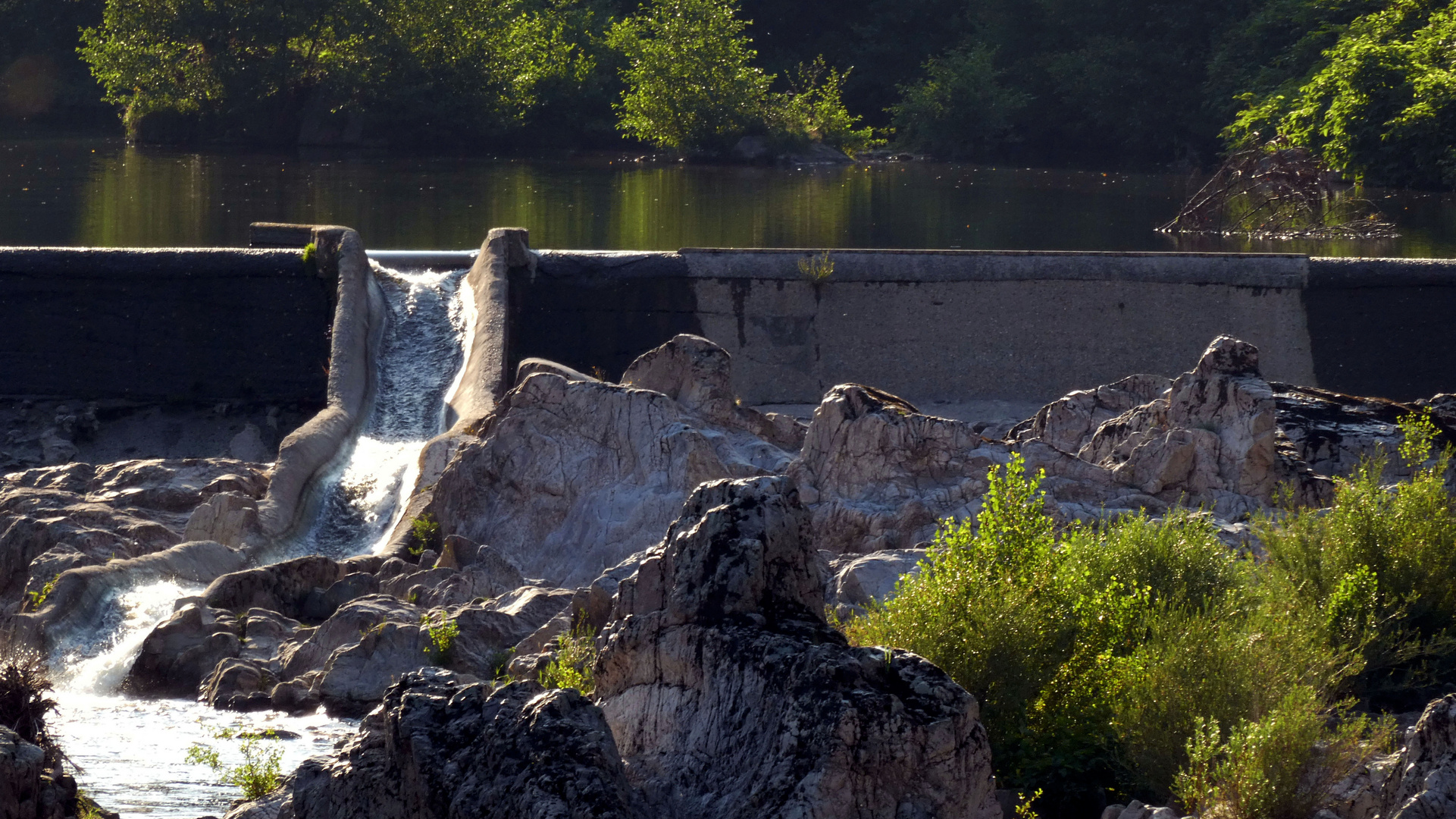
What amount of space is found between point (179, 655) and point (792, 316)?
623cm

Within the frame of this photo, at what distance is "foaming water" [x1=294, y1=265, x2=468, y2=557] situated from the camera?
9188 mm

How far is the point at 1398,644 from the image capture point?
574 cm

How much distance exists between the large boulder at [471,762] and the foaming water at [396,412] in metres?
4.83

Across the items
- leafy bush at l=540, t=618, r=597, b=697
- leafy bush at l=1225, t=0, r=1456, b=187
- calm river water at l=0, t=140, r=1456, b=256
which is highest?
leafy bush at l=1225, t=0, r=1456, b=187

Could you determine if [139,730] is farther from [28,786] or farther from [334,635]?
[28,786]

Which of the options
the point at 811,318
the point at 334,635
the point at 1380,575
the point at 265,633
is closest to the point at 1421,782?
the point at 1380,575

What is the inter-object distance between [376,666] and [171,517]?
2816 mm


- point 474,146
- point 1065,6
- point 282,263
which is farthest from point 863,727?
point 1065,6

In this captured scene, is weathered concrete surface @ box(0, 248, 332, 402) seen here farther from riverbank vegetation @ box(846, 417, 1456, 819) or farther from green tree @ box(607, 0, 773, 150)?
green tree @ box(607, 0, 773, 150)

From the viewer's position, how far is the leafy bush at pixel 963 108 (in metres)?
35.8

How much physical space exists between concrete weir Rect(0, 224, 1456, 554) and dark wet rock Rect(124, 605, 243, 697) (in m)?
4.87

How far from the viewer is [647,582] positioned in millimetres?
4750

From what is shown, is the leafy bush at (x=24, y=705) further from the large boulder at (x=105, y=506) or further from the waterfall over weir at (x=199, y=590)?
the large boulder at (x=105, y=506)

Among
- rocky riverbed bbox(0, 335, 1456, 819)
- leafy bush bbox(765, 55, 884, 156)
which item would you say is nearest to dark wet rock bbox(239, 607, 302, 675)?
rocky riverbed bbox(0, 335, 1456, 819)
